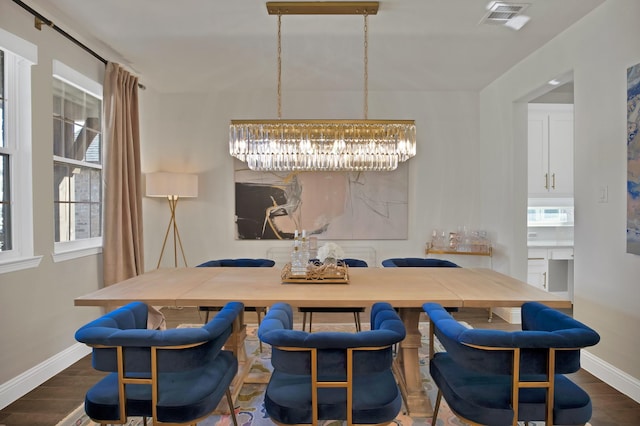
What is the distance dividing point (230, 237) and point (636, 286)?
3853 millimetres

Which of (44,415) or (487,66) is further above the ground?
(487,66)

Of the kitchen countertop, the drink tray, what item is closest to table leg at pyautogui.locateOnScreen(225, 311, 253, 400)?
the drink tray

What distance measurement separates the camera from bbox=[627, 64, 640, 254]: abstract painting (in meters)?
2.33

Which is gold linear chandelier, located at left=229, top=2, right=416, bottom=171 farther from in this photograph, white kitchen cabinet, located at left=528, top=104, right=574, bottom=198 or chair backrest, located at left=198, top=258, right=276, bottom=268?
white kitchen cabinet, located at left=528, top=104, right=574, bottom=198

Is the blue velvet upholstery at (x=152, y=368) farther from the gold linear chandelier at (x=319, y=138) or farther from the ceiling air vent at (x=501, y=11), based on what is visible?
the ceiling air vent at (x=501, y=11)

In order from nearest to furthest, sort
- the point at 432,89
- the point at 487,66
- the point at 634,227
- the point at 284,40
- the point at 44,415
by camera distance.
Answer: the point at 44,415 → the point at 634,227 → the point at 284,40 → the point at 487,66 → the point at 432,89

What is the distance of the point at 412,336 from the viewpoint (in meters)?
2.36

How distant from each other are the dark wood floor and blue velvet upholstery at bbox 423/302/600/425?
105 cm

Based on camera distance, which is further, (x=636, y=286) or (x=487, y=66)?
(x=487, y=66)

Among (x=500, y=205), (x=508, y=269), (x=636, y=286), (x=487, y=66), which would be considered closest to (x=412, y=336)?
(x=636, y=286)

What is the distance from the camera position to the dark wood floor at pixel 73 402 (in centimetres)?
216

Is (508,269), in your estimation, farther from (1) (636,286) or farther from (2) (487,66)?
(2) (487,66)

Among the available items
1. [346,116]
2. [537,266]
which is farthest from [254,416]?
[537,266]

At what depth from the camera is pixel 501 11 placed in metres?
2.63
